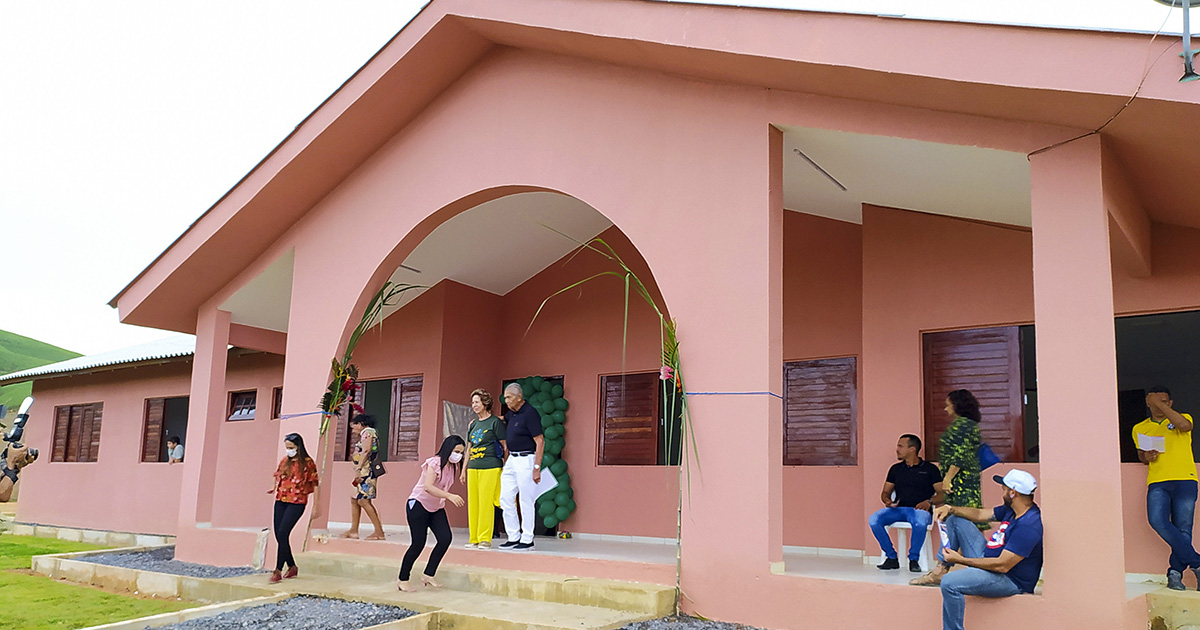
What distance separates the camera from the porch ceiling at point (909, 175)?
5.95 metres

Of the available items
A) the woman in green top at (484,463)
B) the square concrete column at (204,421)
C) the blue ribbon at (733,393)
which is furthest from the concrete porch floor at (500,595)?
the square concrete column at (204,421)

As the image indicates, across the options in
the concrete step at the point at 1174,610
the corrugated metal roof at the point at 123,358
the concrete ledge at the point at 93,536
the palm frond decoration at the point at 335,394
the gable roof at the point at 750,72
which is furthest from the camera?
the corrugated metal roof at the point at 123,358

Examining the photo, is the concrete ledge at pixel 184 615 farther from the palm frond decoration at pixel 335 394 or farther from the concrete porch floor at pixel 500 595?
the palm frond decoration at pixel 335 394

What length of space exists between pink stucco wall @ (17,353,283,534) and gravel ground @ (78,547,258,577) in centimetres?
197

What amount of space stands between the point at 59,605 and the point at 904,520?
7233 millimetres

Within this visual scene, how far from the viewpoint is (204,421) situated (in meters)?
9.92

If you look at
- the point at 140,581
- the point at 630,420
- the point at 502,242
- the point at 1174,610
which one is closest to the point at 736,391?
the point at 1174,610

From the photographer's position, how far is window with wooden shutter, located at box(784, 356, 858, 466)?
829 centimetres

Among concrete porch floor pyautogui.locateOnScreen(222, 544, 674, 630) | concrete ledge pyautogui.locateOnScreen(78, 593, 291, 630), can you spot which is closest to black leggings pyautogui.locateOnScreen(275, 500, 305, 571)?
concrete porch floor pyautogui.locateOnScreen(222, 544, 674, 630)

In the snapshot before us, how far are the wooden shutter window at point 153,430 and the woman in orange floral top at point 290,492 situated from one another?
25.9 ft

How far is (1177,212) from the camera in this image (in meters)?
6.28

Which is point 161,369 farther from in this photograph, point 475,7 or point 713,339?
point 713,339

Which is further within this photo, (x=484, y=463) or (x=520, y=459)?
(x=484, y=463)

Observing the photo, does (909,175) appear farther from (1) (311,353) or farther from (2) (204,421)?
(2) (204,421)
